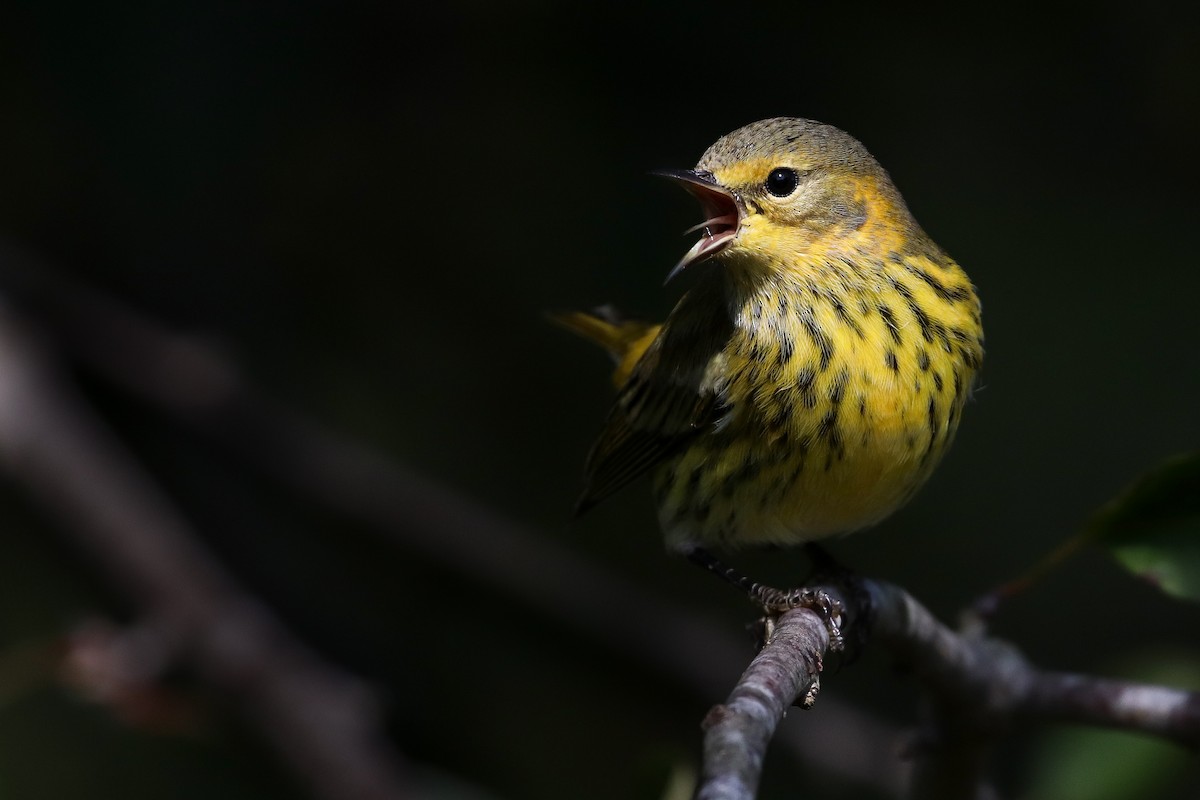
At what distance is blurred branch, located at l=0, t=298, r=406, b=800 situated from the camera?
4062 mm

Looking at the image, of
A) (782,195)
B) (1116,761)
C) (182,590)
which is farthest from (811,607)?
(182,590)

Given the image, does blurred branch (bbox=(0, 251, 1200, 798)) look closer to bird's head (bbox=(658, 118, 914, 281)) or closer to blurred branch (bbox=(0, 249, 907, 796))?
blurred branch (bbox=(0, 249, 907, 796))

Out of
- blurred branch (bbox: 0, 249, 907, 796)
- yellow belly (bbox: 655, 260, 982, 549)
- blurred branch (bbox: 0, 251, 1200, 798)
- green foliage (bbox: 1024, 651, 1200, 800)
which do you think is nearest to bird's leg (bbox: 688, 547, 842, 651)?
yellow belly (bbox: 655, 260, 982, 549)

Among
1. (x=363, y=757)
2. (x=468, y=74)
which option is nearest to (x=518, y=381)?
(x=468, y=74)

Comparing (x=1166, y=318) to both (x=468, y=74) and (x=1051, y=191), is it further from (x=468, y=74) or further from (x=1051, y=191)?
(x=468, y=74)

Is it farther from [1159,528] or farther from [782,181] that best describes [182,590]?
[1159,528]

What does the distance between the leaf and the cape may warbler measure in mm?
364

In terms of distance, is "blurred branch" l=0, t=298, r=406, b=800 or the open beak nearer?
the open beak

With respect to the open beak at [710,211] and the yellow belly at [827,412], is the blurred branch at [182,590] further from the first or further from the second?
the open beak at [710,211]

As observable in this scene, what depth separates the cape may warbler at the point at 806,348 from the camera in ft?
Result: 8.91

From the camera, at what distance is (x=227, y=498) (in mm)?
5020

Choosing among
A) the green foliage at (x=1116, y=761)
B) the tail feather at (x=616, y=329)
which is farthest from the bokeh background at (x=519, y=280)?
the green foliage at (x=1116, y=761)

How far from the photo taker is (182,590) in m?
4.21

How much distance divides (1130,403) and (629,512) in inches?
71.3
